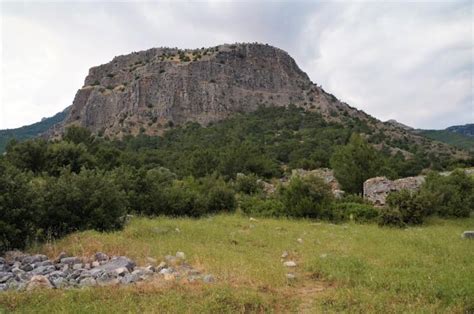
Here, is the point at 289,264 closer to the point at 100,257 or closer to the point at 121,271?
the point at 121,271

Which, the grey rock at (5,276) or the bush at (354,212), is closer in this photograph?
the grey rock at (5,276)

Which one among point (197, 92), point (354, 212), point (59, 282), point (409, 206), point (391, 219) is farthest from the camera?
point (197, 92)

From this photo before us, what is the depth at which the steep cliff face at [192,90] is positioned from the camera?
85625 mm

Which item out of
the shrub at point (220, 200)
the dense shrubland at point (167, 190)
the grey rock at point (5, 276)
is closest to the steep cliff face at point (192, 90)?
the dense shrubland at point (167, 190)

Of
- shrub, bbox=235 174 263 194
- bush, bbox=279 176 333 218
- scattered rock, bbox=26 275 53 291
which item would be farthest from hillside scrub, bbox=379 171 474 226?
scattered rock, bbox=26 275 53 291

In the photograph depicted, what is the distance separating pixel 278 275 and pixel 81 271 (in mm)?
3901

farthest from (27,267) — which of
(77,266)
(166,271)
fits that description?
(166,271)

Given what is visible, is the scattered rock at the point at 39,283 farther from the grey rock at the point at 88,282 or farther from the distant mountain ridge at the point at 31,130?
the distant mountain ridge at the point at 31,130

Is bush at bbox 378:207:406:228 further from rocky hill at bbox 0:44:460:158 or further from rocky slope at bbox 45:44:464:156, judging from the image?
rocky slope at bbox 45:44:464:156

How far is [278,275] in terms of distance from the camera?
8078 millimetres

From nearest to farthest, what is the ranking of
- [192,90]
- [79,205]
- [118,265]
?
[118,265], [79,205], [192,90]

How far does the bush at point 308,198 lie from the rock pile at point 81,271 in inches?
430

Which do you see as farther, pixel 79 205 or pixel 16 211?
pixel 79 205

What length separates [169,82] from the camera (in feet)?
289
